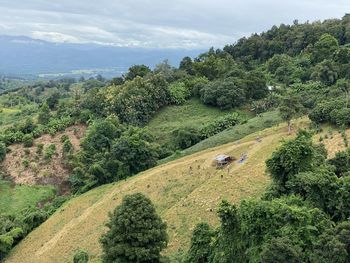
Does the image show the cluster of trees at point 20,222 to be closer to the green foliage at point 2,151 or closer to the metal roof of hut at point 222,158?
the green foliage at point 2,151

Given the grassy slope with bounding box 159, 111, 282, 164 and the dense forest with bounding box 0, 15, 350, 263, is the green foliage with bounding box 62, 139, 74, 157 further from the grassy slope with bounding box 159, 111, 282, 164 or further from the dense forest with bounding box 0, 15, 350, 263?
the grassy slope with bounding box 159, 111, 282, 164

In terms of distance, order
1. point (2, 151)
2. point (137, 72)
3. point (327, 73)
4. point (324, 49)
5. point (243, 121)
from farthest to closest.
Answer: point (137, 72)
point (324, 49)
point (327, 73)
point (2, 151)
point (243, 121)

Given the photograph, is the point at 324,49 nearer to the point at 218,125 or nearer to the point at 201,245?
the point at 218,125

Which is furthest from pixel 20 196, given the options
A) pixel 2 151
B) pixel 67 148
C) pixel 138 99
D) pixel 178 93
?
pixel 178 93

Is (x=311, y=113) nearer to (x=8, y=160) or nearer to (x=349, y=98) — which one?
(x=349, y=98)

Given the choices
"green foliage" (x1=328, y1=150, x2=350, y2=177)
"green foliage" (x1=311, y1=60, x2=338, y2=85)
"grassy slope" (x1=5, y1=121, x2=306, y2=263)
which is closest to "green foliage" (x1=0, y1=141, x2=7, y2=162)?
"grassy slope" (x1=5, y1=121, x2=306, y2=263)

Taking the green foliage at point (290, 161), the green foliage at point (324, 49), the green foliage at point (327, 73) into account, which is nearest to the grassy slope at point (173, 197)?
the green foliage at point (290, 161)
